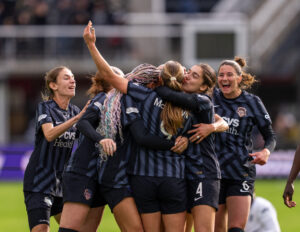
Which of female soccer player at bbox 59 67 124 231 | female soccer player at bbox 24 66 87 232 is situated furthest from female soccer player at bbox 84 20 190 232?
female soccer player at bbox 24 66 87 232

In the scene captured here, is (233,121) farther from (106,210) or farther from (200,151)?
(106,210)

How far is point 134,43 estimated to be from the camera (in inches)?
918

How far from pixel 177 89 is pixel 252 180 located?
162cm

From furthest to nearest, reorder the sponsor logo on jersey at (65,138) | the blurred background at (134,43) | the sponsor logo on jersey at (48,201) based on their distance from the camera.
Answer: the blurred background at (134,43) → the sponsor logo on jersey at (65,138) → the sponsor logo on jersey at (48,201)

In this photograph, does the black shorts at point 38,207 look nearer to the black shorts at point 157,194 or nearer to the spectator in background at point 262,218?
the black shorts at point 157,194

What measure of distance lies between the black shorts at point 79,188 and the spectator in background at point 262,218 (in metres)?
2.24

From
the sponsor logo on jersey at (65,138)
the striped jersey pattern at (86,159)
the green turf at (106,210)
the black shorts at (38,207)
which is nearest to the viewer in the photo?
the striped jersey pattern at (86,159)

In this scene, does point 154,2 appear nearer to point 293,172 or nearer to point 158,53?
point 158,53

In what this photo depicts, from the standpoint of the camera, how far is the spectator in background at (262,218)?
8164mm

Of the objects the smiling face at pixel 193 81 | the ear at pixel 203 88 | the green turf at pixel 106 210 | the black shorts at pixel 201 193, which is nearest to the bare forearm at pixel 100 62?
the smiling face at pixel 193 81

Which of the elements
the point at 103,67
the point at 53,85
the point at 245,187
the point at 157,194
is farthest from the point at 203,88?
the point at 53,85

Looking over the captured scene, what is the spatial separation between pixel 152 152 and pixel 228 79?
1419 millimetres

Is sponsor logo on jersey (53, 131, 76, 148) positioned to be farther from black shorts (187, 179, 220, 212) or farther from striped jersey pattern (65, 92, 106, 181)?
black shorts (187, 179, 220, 212)

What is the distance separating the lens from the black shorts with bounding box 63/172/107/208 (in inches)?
262
